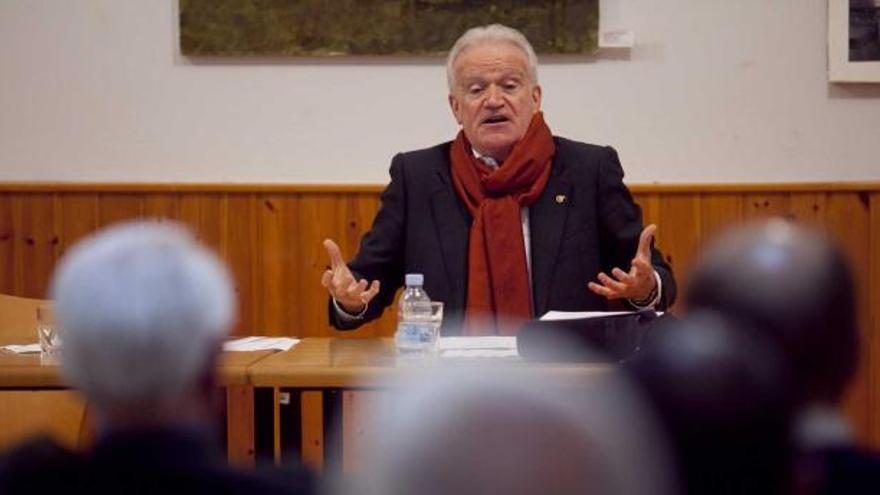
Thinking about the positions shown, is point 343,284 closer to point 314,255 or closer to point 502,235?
point 502,235

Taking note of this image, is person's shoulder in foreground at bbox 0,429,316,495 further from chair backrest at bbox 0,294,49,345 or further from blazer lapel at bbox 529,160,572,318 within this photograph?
chair backrest at bbox 0,294,49,345

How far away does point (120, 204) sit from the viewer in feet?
11.4

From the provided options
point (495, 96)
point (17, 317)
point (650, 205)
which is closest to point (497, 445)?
point (495, 96)

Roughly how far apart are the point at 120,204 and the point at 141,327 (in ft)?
10.3

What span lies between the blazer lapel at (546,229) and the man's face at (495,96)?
0.14 metres

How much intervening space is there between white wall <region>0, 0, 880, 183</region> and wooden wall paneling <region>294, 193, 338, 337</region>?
0.27ft

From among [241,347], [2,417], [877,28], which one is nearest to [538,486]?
[2,417]

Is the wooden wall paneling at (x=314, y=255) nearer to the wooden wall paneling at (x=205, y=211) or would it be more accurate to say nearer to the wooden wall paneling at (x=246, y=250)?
the wooden wall paneling at (x=246, y=250)

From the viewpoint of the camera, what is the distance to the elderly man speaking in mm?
2432

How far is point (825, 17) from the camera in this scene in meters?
3.37

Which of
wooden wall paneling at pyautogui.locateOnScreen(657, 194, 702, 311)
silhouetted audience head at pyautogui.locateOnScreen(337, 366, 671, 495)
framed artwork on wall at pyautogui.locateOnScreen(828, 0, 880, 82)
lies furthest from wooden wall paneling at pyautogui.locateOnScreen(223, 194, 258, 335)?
silhouetted audience head at pyautogui.locateOnScreen(337, 366, 671, 495)

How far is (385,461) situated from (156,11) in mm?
3260

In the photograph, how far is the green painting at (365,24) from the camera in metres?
3.36

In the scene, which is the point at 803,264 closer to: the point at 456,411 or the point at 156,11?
the point at 456,411
